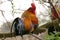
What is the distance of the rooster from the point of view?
1.12m

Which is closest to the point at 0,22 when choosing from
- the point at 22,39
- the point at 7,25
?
the point at 7,25

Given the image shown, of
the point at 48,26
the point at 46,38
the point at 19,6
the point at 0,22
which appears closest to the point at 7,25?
the point at 0,22

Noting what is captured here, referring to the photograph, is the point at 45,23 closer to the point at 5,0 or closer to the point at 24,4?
the point at 24,4

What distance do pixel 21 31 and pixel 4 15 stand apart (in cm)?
28

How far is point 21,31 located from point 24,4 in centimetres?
35

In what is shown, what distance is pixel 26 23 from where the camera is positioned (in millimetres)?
1143

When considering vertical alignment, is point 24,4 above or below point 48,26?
above

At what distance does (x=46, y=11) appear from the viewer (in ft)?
4.86

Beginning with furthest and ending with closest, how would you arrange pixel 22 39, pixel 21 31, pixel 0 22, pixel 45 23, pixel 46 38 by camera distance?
pixel 45 23
pixel 0 22
pixel 21 31
pixel 22 39
pixel 46 38

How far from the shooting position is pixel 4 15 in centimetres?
134

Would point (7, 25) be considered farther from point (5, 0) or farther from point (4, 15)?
point (5, 0)

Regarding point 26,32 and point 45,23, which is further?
point 45,23

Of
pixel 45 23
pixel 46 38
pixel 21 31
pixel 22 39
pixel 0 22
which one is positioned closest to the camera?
pixel 46 38

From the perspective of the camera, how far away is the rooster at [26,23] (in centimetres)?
112
